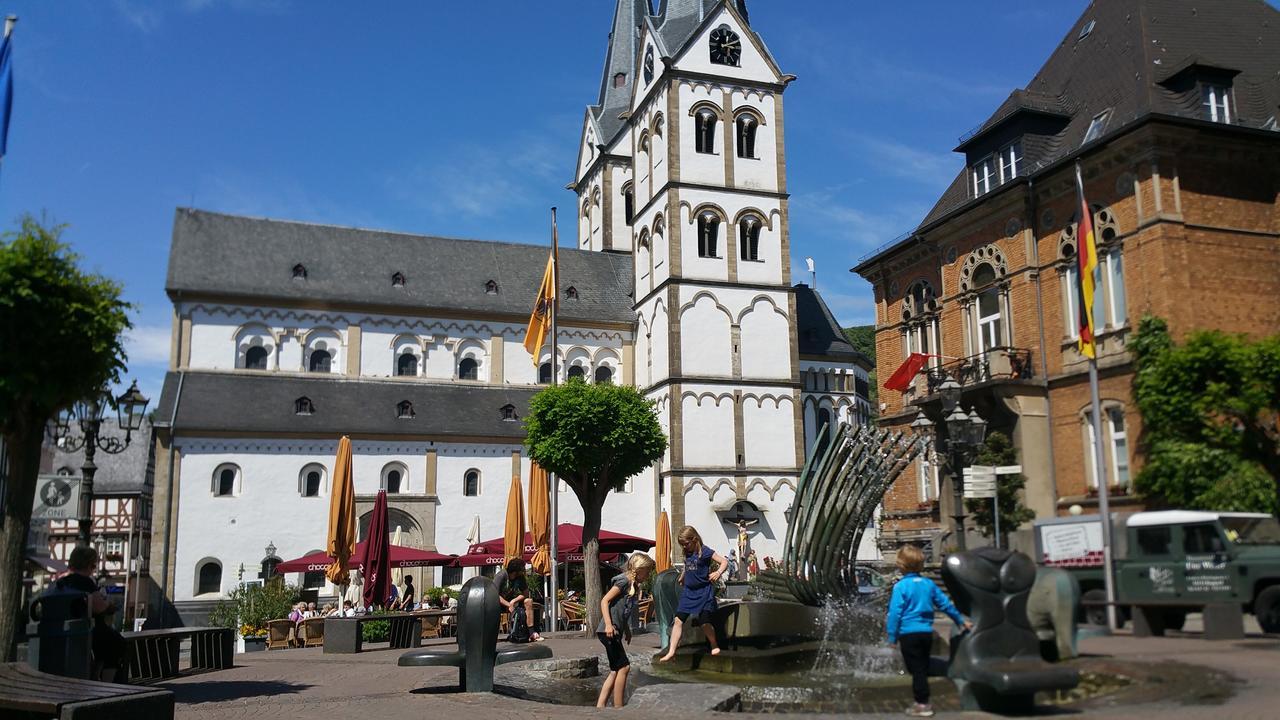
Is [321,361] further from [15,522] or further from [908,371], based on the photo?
[15,522]

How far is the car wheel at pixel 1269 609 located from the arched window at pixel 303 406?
3645 cm

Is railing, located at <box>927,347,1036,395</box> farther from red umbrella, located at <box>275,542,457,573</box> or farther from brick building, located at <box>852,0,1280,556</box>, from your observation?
red umbrella, located at <box>275,542,457,573</box>

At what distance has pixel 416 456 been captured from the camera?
43.6 m

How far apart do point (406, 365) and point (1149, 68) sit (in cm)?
3380

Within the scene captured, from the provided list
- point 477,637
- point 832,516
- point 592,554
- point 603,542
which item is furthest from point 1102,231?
point 477,637

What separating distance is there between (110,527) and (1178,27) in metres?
59.4

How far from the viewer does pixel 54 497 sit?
13.1 metres

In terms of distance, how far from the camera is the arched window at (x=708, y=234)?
1854 inches

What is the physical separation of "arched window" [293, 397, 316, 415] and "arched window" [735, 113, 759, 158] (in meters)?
22.7

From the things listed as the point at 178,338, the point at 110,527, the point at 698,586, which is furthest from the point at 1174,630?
the point at 110,527

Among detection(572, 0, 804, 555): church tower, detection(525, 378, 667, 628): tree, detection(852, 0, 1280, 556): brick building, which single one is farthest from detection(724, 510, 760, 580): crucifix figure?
detection(852, 0, 1280, 556): brick building

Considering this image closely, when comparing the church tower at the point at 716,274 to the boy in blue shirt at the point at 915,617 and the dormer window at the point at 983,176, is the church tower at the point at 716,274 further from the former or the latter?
the boy in blue shirt at the point at 915,617

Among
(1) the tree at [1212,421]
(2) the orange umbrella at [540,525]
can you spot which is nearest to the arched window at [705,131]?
(2) the orange umbrella at [540,525]

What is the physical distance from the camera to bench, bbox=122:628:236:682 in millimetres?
13250
